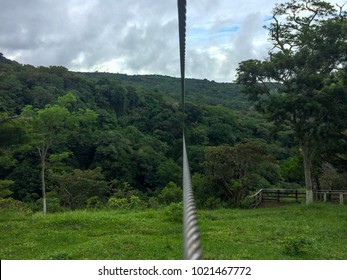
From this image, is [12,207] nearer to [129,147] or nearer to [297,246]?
[297,246]

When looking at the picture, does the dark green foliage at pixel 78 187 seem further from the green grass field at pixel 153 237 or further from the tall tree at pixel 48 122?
the green grass field at pixel 153 237

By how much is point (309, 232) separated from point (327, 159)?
8942mm

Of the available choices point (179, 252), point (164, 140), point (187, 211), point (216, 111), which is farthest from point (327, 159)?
point (164, 140)

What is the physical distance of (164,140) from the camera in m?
38.9

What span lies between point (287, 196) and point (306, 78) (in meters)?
5.71

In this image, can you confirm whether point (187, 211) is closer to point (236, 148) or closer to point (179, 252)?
point (179, 252)

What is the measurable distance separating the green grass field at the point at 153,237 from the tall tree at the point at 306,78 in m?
3.86

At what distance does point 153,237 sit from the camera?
23.6 ft

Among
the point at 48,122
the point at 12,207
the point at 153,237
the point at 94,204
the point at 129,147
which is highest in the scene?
the point at 48,122

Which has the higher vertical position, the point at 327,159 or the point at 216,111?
the point at 216,111

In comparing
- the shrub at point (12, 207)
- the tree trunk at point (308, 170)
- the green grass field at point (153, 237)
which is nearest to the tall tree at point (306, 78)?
the tree trunk at point (308, 170)

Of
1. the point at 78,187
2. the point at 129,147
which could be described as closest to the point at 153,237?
the point at 78,187

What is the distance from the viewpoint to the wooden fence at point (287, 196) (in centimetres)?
1556

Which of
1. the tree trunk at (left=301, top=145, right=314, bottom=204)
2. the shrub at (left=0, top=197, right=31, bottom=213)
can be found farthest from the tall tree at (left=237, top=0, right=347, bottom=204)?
the shrub at (left=0, top=197, right=31, bottom=213)
